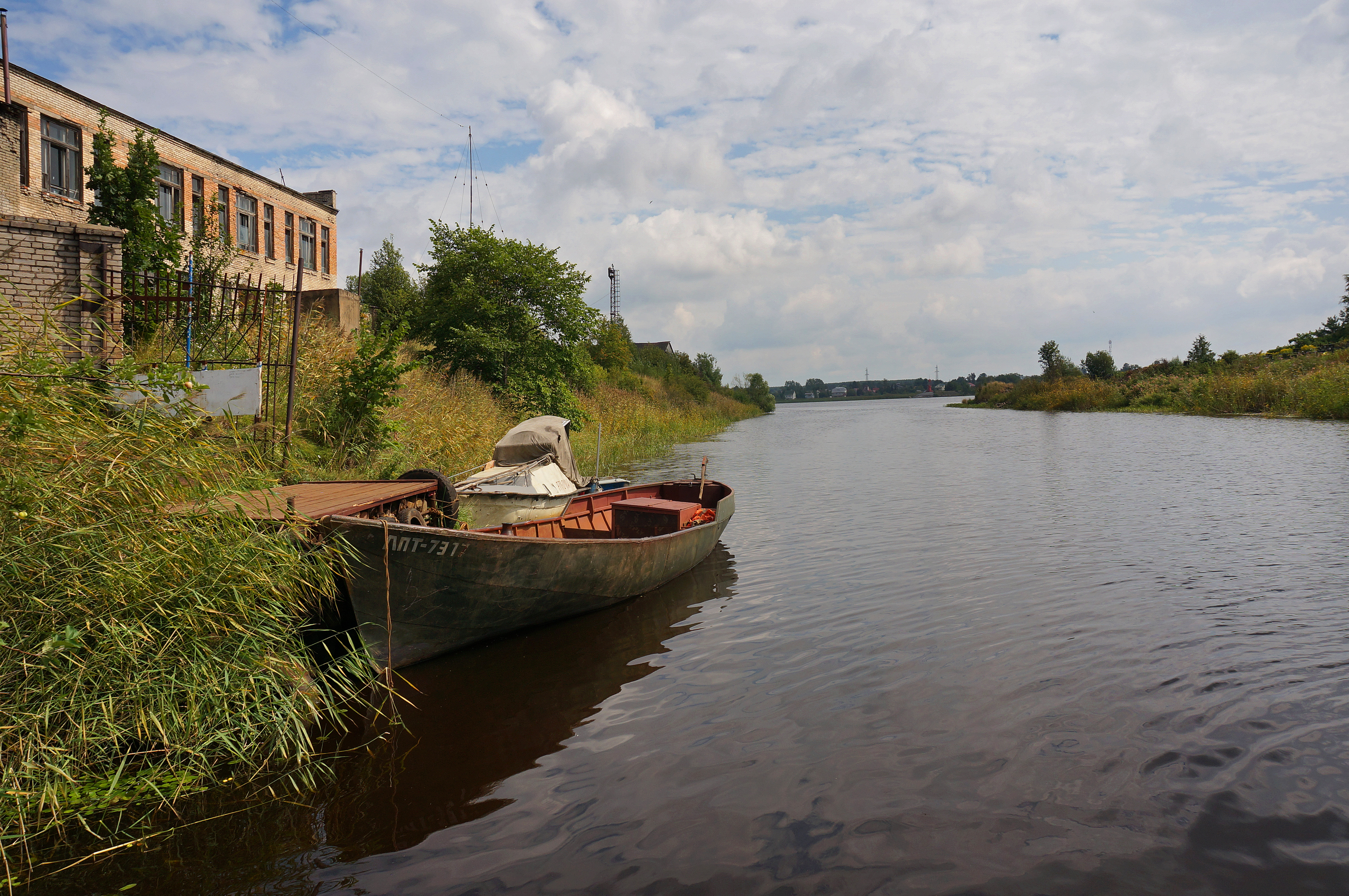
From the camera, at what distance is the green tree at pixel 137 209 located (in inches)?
513

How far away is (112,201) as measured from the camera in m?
15.1

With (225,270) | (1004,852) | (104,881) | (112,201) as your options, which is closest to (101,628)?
(104,881)

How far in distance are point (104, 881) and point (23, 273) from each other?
9420 millimetres

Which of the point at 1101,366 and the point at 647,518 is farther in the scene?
the point at 1101,366

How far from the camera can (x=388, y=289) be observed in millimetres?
41281

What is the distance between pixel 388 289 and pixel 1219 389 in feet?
154

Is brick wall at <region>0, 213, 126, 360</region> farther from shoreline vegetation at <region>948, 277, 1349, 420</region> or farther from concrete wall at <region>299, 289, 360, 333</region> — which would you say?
shoreline vegetation at <region>948, 277, 1349, 420</region>

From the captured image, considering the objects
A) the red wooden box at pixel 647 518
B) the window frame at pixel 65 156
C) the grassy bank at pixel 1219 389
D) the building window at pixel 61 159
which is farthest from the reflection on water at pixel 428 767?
the grassy bank at pixel 1219 389

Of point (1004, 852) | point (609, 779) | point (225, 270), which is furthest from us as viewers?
point (225, 270)

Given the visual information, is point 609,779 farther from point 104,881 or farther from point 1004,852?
point 104,881

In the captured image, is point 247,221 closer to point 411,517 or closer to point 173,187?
point 173,187

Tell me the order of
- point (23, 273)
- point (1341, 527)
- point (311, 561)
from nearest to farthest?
point (311, 561) < point (23, 273) < point (1341, 527)

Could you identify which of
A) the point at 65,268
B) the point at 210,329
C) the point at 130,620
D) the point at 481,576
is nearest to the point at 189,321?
the point at 65,268

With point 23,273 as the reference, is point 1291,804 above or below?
below
